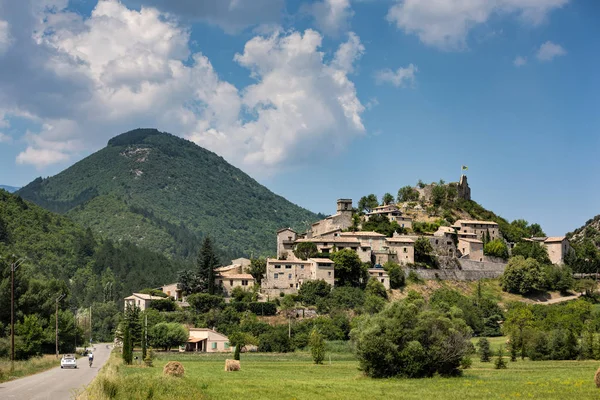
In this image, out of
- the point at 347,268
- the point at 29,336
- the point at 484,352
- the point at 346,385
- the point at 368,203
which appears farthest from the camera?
the point at 368,203

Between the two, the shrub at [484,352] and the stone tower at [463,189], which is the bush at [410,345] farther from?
the stone tower at [463,189]

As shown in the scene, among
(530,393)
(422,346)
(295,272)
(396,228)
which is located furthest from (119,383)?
(396,228)

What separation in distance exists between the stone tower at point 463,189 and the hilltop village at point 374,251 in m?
15.3

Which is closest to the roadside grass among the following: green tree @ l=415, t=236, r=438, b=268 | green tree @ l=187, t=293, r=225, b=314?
green tree @ l=187, t=293, r=225, b=314

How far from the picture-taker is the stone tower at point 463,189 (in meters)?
146

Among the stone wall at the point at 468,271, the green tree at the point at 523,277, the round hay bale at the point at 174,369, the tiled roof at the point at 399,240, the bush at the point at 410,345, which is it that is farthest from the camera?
the tiled roof at the point at 399,240

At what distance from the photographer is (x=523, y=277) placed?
11100 cm

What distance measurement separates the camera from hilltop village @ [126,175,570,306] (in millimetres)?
103062

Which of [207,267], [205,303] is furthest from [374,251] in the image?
[205,303]

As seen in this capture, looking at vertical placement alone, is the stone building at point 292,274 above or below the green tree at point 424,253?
below

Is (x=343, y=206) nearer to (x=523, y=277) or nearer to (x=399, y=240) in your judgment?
(x=399, y=240)

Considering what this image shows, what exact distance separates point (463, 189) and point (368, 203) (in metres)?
20.6

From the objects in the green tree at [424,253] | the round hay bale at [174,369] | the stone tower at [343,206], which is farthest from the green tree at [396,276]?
the round hay bale at [174,369]

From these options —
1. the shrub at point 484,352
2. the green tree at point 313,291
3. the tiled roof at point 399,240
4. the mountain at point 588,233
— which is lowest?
the shrub at point 484,352
